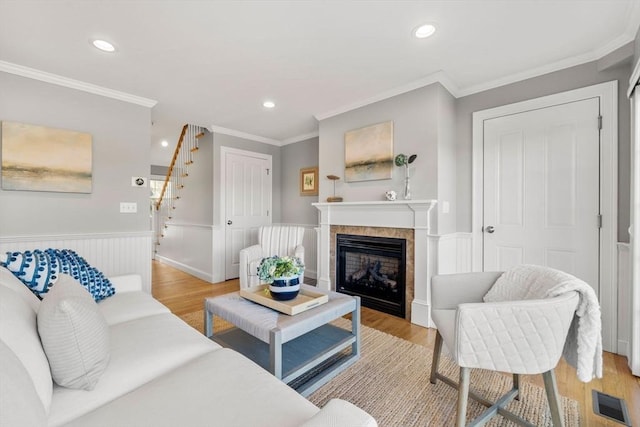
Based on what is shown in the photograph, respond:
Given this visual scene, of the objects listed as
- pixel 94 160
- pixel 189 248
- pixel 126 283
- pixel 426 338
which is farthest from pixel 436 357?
pixel 189 248

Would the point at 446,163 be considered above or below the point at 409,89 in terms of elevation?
below

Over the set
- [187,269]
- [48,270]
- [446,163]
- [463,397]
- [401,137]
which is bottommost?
[187,269]

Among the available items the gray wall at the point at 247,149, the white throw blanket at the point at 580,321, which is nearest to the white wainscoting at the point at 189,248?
the gray wall at the point at 247,149

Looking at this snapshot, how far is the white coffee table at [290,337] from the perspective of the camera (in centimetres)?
158

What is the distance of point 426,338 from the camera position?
8.07ft

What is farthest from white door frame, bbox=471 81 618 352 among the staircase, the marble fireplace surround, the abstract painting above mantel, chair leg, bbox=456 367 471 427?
the staircase

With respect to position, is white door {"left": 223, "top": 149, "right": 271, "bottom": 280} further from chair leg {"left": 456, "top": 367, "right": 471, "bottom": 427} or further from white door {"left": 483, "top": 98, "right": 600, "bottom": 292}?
chair leg {"left": 456, "top": 367, "right": 471, "bottom": 427}

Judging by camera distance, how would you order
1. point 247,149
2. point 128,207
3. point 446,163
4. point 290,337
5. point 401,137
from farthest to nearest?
point 247,149
point 128,207
point 401,137
point 446,163
point 290,337

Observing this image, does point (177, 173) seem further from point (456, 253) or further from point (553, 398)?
point (553, 398)

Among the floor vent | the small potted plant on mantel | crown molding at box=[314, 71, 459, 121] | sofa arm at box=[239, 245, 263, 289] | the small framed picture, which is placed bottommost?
the floor vent

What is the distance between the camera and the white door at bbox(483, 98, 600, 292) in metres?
2.34

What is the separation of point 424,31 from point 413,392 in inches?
96.6

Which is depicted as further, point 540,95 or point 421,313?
point 421,313

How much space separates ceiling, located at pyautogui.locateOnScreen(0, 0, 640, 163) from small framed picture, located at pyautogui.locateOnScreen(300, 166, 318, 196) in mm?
1571
